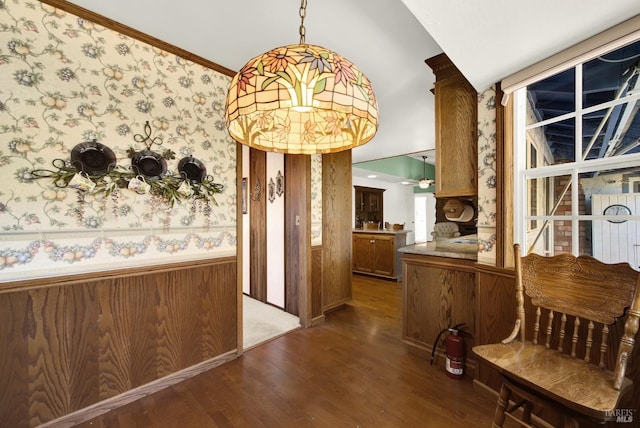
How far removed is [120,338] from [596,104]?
3159 mm

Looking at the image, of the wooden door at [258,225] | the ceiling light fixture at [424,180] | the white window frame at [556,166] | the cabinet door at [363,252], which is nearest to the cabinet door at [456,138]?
the white window frame at [556,166]

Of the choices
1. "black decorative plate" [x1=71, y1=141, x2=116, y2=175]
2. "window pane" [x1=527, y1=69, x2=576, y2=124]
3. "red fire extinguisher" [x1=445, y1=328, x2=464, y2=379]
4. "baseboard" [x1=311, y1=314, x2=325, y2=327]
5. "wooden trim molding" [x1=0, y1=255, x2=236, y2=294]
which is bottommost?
"baseboard" [x1=311, y1=314, x2=325, y2=327]

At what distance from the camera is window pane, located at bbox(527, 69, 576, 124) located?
1.43 metres

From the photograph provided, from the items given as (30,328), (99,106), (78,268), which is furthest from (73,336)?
(99,106)

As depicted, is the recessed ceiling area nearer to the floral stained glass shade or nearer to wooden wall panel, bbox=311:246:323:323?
wooden wall panel, bbox=311:246:323:323

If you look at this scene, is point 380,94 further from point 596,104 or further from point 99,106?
point 99,106

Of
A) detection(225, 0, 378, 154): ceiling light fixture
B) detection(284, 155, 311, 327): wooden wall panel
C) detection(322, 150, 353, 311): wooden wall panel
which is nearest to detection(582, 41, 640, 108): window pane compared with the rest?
detection(225, 0, 378, 154): ceiling light fixture

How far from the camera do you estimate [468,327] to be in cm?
198

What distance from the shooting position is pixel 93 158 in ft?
5.11

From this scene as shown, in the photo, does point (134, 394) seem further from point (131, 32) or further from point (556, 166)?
point (556, 166)

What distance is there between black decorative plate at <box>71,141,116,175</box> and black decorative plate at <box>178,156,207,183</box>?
42cm

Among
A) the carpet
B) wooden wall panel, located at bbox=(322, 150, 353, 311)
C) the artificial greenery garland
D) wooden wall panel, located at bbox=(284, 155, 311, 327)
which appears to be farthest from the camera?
wooden wall panel, located at bbox=(322, 150, 353, 311)

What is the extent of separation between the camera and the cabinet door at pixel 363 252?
198 inches

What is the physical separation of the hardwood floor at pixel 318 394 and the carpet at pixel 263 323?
15 cm
